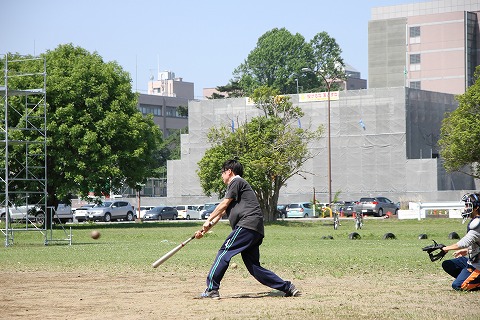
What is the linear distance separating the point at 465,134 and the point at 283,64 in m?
66.9

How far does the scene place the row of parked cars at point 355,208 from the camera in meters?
73.4

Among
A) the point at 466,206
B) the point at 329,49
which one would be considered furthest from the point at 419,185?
the point at 466,206

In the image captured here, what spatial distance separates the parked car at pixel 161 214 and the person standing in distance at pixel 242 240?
67.7 m

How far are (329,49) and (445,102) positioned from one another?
134ft

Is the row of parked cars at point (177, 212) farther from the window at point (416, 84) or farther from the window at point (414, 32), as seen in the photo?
the window at point (414, 32)

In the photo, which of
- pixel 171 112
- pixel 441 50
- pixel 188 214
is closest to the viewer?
pixel 188 214

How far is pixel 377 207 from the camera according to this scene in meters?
73.4

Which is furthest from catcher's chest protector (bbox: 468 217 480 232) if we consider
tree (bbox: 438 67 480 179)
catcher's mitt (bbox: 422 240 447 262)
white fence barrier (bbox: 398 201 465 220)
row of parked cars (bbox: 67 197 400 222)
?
row of parked cars (bbox: 67 197 400 222)

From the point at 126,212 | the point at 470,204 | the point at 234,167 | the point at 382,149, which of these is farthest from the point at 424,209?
the point at 234,167

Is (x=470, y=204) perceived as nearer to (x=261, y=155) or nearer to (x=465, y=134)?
(x=261, y=155)

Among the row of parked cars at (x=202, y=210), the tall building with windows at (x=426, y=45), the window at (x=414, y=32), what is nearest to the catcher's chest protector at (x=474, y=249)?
the row of parked cars at (x=202, y=210)

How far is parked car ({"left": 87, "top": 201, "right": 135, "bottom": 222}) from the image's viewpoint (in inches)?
2931

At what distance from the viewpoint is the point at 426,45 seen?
119062 mm

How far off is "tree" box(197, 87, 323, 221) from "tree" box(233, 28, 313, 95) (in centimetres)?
6533
